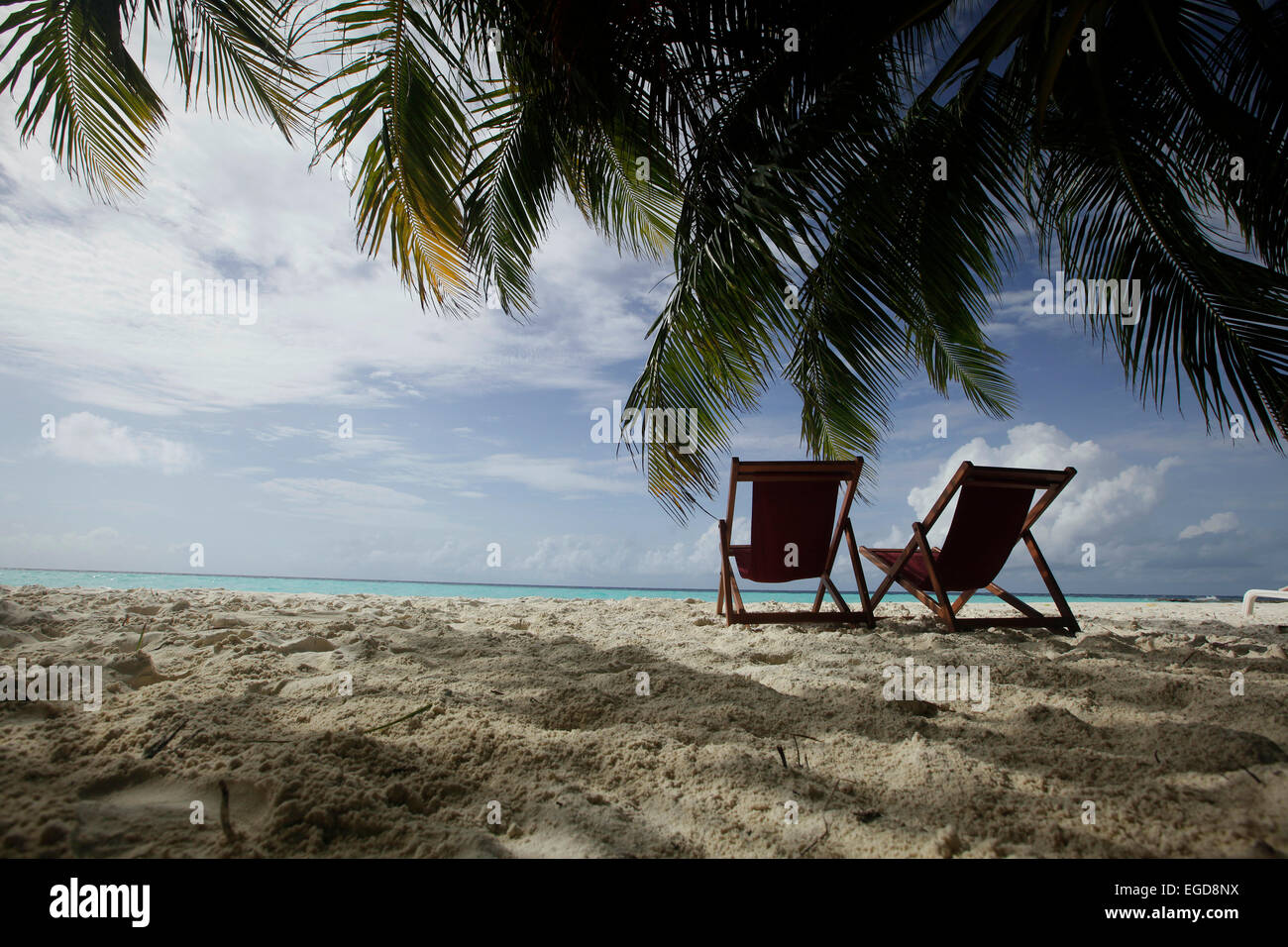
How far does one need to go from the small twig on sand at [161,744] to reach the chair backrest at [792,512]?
2.97 meters

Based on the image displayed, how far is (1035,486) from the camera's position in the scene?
11.9 ft

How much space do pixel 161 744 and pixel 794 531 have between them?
Result: 11.0 feet

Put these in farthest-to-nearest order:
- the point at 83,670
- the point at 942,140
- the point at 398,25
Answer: the point at 942,140 < the point at 398,25 < the point at 83,670

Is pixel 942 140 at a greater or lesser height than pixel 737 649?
greater

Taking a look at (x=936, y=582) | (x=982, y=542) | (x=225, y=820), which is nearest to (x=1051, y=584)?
(x=982, y=542)

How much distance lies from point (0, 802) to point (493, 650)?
1.76 meters

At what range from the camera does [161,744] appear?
1.59m

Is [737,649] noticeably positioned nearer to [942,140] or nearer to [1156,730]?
[1156,730]

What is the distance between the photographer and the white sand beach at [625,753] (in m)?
1.26

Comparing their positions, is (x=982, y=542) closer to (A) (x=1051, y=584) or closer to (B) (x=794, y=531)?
(A) (x=1051, y=584)

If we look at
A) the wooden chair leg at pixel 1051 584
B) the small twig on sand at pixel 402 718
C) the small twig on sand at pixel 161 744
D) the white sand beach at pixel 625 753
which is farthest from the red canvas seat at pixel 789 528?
the small twig on sand at pixel 161 744

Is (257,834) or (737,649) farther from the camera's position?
(737,649)
